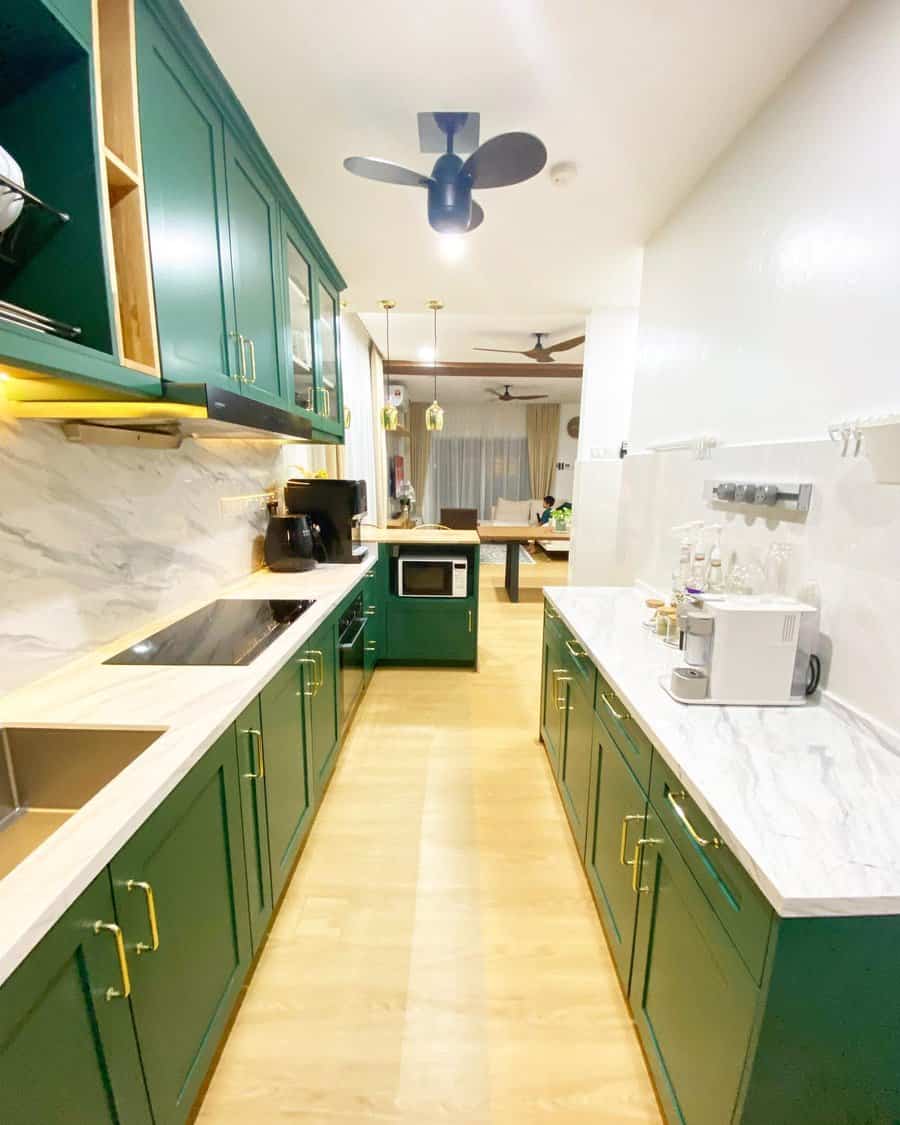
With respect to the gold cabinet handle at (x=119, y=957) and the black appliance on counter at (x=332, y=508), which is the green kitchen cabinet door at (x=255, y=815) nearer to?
the gold cabinet handle at (x=119, y=957)

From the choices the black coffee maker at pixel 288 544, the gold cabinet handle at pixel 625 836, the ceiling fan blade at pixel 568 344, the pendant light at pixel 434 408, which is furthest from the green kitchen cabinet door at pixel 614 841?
the ceiling fan blade at pixel 568 344

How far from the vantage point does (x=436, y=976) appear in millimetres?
1354

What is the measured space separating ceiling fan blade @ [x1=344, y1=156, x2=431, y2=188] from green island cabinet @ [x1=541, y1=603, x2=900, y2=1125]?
5.84 ft

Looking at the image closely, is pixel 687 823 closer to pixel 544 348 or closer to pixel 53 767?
pixel 53 767

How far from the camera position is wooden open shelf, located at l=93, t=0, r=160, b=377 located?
3.49ft

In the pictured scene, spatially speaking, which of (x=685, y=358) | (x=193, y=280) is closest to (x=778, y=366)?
(x=685, y=358)

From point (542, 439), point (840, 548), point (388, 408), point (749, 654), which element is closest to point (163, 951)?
point (749, 654)

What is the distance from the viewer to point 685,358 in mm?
1948

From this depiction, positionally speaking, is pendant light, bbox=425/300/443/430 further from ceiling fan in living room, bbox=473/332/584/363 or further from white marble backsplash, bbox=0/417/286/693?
white marble backsplash, bbox=0/417/286/693

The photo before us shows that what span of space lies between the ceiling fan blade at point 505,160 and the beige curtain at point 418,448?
6831mm

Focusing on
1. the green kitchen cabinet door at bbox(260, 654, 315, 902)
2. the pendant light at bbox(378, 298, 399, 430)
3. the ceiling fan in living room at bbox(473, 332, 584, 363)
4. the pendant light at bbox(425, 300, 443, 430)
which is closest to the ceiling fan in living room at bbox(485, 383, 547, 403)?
the pendant light at bbox(425, 300, 443, 430)

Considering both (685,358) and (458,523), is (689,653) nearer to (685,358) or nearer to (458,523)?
(685,358)

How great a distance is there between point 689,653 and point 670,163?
5.82ft

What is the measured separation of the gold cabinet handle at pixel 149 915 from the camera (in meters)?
0.78
